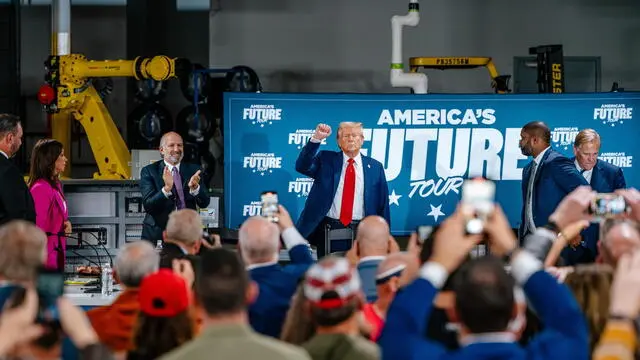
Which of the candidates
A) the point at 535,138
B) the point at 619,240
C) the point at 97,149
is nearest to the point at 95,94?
the point at 97,149

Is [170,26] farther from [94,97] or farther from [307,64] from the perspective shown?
[94,97]

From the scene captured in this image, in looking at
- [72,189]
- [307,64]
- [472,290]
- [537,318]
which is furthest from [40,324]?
[307,64]

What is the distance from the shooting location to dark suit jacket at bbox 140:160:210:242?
862 centimetres

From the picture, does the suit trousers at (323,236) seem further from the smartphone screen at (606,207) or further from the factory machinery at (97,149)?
the smartphone screen at (606,207)

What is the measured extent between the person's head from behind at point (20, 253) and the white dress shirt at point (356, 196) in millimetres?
4750

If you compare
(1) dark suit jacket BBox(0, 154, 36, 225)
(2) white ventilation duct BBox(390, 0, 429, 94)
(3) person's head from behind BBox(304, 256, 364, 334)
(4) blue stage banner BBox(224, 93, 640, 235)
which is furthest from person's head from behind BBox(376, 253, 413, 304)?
(2) white ventilation duct BBox(390, 0, 429, 94)

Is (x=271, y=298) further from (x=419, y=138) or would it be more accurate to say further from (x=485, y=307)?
(x=419, y=138)

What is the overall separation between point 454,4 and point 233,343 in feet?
34.9

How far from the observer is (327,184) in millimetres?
8898

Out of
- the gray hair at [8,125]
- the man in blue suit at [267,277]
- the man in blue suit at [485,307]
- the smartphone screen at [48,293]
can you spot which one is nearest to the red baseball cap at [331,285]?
the man in blue suit at [485,307]

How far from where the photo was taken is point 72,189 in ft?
35.6

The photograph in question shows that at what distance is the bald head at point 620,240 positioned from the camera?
14.0 ft

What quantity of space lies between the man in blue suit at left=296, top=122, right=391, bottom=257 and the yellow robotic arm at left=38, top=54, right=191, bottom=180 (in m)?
2.80

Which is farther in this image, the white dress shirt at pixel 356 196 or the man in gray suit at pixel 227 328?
the white dress shirt at pixel 356 196
